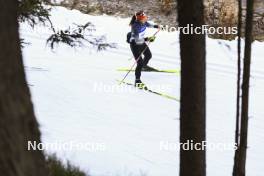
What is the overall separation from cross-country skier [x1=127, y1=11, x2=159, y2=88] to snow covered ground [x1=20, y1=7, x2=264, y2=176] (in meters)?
0.59

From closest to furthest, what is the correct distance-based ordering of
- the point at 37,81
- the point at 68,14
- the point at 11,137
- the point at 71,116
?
the point at 11,137 < the point at 71,116 < the point at 37,81 < the point at 68,14

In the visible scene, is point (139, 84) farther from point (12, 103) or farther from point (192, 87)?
point (12, 103)

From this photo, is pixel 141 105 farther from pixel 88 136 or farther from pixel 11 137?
pixel 11 137

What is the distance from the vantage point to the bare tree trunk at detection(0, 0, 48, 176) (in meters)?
2.48

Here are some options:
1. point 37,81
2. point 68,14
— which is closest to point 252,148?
point 37,81

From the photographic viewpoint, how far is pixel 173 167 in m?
8.02

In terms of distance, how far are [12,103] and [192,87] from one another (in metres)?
1.58

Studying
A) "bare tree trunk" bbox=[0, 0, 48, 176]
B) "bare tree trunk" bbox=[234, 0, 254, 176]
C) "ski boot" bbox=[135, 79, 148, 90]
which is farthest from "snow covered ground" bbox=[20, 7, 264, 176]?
"bare tree trunk" bbox=[0, 0, 48, 176]

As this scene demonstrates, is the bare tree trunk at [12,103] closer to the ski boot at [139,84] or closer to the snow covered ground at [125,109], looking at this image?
the snow covered ground at [125,109]

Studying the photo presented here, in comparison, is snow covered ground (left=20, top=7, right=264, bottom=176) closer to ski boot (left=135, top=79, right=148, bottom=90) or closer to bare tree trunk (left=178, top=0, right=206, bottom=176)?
ski boot (left=135, top=79, right=148, bottom=90)

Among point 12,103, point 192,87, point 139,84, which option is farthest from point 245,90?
point 139,84

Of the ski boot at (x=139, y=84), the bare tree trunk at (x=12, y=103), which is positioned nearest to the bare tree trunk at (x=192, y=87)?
the bare tree trunk at (x=12, y=103)

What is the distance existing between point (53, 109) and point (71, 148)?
8.47 ft

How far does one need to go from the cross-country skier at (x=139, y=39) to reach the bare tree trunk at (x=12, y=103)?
984 centimetres
